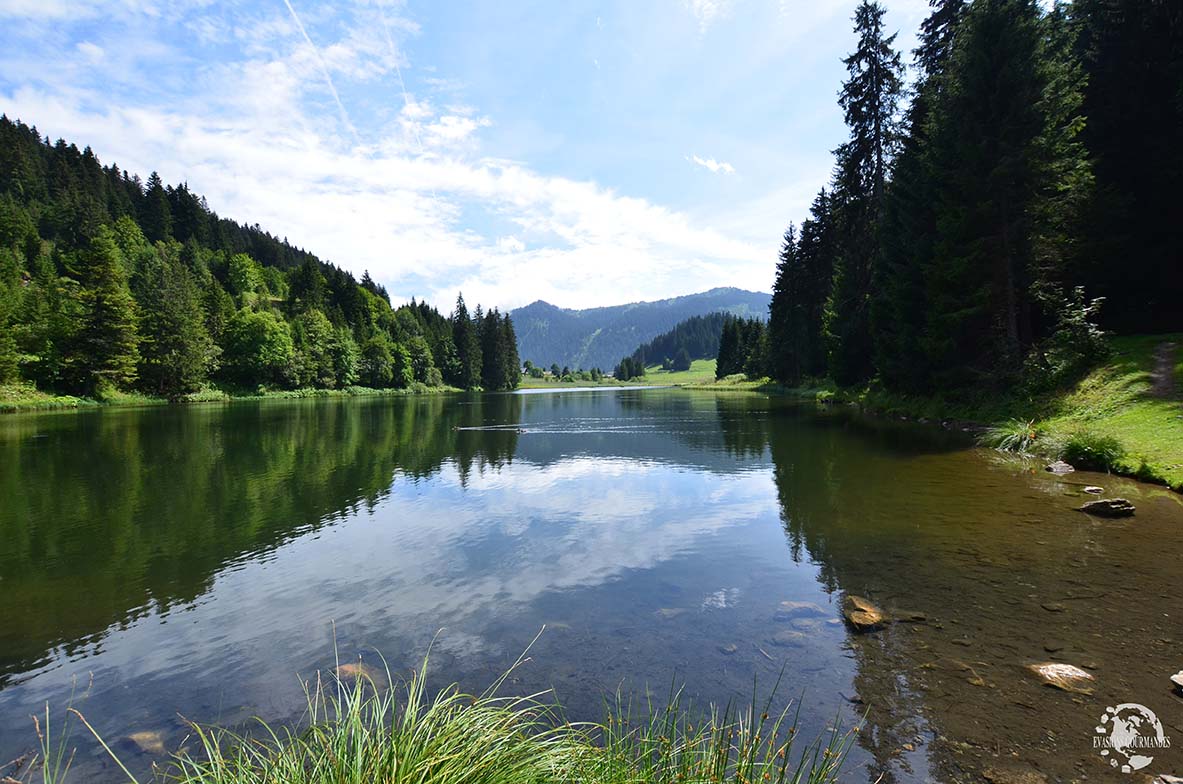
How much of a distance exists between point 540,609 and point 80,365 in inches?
3089

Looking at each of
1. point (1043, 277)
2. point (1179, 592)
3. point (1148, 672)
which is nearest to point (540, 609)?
point (1148, 672)

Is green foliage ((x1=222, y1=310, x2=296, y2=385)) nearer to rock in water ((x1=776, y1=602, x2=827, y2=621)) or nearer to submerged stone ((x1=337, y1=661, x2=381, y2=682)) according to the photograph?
submerged stone ((x1=337, y1=661, x2=381, y2=682))

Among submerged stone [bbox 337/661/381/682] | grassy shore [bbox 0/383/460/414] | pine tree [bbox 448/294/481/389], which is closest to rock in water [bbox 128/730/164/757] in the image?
submerged stone [bbox 337/661/381/682]

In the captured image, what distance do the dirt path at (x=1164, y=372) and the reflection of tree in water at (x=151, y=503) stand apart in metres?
24.7

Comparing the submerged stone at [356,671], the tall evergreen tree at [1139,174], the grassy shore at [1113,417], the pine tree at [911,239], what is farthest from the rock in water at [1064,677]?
the tall evergreen tree at [1139,174]

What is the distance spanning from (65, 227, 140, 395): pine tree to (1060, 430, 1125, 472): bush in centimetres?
8508

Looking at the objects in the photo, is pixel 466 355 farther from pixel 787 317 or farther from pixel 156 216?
pixel 156 216

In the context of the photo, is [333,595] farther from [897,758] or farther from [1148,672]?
[1148,672]

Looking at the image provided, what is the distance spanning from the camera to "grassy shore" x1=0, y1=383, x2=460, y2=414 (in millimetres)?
52812

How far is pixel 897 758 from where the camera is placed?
483cm

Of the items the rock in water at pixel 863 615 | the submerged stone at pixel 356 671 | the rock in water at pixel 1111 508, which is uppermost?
the rock in water at pixel 1111 508

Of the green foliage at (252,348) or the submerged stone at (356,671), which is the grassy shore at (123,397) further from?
the submerged stone at (356,671)

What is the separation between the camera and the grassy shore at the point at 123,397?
5281 cm

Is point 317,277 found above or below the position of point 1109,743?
above
